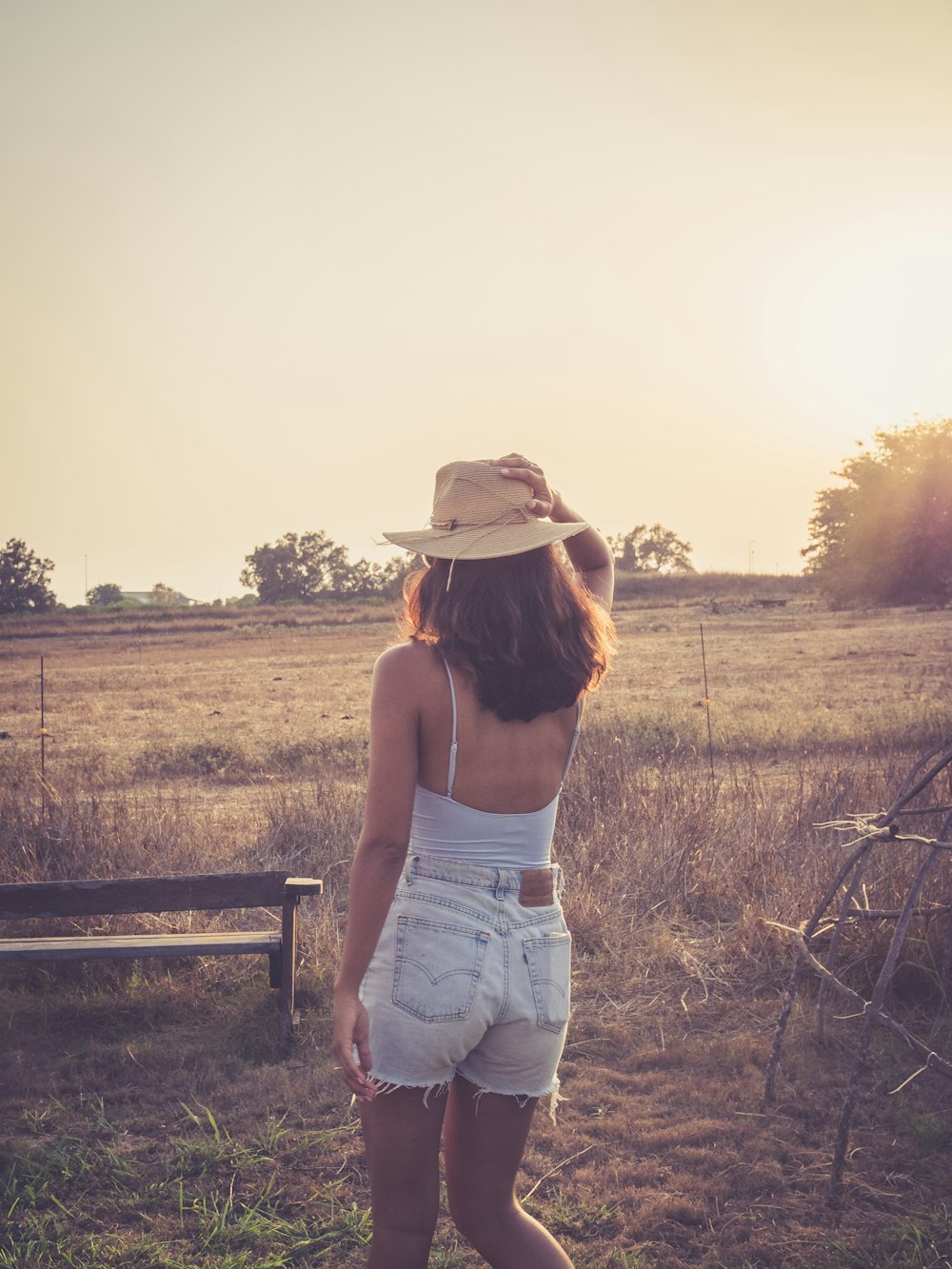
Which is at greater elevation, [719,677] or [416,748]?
[416,748]

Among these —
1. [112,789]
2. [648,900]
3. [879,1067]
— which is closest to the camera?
[879,1067]

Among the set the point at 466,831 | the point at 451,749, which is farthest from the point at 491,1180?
the point at 451,749

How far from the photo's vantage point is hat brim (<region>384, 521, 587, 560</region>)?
183 centimetres

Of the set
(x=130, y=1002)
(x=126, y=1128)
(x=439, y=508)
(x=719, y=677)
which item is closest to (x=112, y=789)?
(x=130, y=1002)

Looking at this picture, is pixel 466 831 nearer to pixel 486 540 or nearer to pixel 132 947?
pixel 486 540

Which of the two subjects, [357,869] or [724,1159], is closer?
[357,869]

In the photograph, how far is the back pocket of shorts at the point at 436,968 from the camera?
1708 millimetres

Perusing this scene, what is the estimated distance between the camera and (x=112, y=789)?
457 inches

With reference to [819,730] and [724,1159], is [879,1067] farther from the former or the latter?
[819,730]

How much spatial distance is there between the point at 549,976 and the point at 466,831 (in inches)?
11.7

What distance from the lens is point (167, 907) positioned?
4.49 m

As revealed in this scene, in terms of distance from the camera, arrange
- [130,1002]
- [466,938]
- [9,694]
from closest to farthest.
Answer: [466,938] → [130,1002] → [9,694]

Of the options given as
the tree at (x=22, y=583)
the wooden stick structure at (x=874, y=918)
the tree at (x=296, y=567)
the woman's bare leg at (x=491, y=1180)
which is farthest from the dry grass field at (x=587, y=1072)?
the tree at (x=296, y=567)

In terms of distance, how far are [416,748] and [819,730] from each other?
12035mm
